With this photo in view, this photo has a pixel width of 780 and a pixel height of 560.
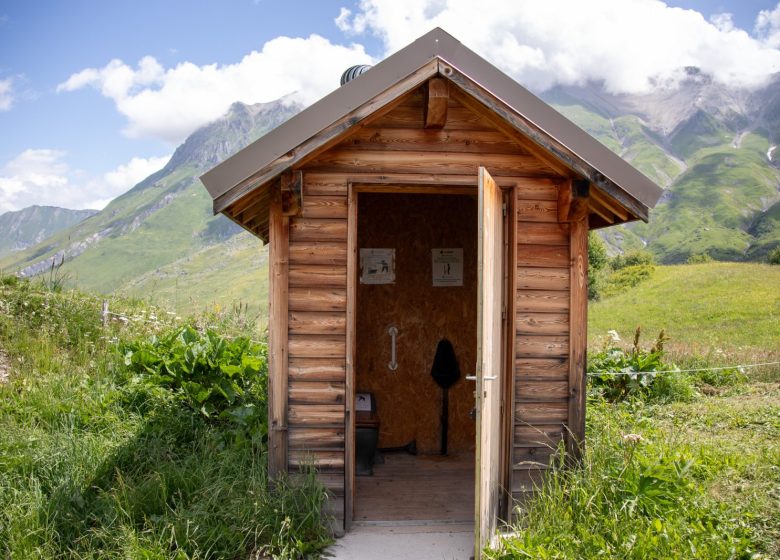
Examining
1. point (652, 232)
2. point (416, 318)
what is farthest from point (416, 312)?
point (652, 232)

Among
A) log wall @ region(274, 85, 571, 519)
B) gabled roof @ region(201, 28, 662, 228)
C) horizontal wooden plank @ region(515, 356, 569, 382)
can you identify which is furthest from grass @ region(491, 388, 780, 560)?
gabled roof @ region(201, 28, 662, 228)

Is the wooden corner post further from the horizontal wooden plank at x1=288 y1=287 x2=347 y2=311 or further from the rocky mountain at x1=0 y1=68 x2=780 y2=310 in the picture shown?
the rocky mountain at x1=0 y1=68 x2=780 y2=310

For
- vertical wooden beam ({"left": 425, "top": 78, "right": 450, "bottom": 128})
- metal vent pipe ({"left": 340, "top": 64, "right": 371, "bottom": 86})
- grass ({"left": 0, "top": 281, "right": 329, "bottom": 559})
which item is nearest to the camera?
grass ({"left": 0, "top": 281, "right": 329, "bottom": 559})

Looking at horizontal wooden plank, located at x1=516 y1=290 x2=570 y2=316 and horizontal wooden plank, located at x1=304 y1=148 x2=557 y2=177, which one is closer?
horizontal wooden plank, located at x1=304 y1=148 x2=557 y2=177

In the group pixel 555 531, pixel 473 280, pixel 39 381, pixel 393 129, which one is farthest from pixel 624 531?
pixel 39 381

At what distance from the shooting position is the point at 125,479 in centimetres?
510

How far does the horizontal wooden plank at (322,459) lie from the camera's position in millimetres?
4973

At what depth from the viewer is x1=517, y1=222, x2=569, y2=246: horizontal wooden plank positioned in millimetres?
5113

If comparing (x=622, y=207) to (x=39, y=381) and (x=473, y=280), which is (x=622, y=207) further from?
(x=39, y=381)

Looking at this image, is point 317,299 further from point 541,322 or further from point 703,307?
point 703,307

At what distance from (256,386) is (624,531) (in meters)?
4.20

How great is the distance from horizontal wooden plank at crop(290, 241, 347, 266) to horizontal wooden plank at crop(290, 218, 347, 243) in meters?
0.04

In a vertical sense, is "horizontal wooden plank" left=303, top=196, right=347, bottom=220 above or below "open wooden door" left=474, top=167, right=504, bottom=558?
above

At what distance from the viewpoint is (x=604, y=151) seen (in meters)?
4.74
